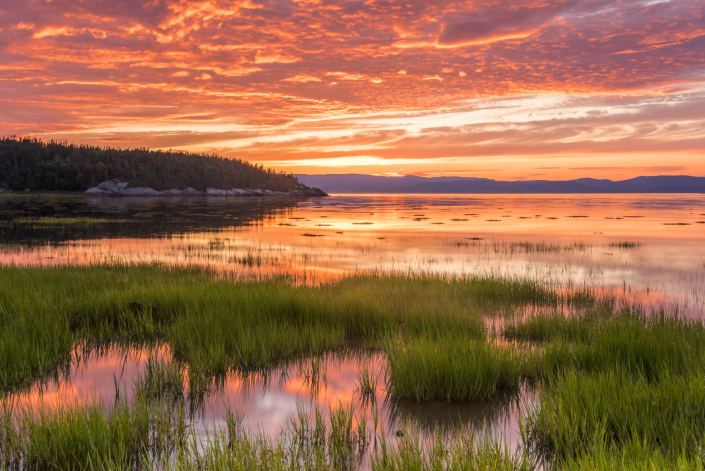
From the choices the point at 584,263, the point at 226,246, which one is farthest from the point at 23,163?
the point at 584,263

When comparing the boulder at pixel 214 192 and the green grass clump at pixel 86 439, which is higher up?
the boulder at pixel 214 192

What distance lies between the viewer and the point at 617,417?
5.04 metres

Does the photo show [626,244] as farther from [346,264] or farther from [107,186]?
[107,186]

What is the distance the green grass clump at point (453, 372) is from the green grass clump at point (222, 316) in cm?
116

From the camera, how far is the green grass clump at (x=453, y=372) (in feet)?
20.8

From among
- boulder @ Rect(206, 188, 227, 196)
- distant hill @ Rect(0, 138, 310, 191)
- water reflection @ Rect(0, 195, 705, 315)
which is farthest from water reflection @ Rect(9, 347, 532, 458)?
boulder @ Rect(206, 188, 227, 196)

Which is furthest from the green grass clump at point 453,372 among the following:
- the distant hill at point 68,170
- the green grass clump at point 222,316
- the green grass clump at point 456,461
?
the distant hill at point 68,170

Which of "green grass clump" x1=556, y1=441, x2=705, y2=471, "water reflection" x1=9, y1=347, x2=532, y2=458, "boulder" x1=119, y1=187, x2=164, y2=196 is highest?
"boulder" x1=119, y1=187, x2=164, y2=196

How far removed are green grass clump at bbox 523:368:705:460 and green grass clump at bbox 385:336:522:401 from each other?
90 cm

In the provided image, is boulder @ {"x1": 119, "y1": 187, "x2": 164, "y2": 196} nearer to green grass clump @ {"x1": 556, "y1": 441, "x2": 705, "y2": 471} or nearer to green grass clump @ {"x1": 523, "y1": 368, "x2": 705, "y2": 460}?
green grass clump @ {"x1": 523, "y1": 368, "x2": 705, "y2": 460}

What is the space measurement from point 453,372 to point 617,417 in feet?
6.55

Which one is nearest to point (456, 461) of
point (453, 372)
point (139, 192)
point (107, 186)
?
point (453, 372)

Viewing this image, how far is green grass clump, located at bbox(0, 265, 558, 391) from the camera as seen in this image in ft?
25.6

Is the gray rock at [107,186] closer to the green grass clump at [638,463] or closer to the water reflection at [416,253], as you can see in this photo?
the water reflection at [416,253]
